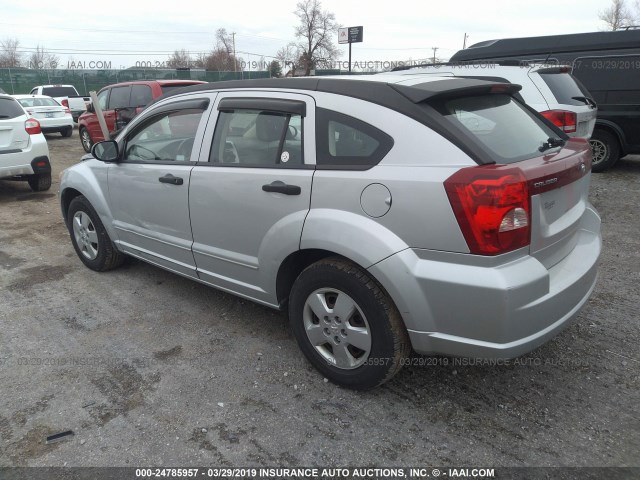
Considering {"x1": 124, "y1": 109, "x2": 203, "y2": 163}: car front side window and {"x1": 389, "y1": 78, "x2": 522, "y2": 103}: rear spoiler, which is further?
{"x1": 124, "y1": 109, "x2": 203, "y2": 163}: car front side window

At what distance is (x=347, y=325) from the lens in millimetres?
2688

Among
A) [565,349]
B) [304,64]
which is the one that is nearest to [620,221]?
[565,349]

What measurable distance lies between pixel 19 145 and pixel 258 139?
6122 millimetres

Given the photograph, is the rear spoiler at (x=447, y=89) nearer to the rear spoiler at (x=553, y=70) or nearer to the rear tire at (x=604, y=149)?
the rear spoiler at (x=553, y=70)

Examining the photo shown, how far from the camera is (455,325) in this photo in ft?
7.66

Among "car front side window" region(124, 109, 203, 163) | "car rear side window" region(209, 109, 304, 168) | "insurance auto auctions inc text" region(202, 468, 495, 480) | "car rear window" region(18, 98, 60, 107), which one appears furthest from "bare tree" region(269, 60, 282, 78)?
"insurance auto auctions inc text" region(202, 468, 495, 480)

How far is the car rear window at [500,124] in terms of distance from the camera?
2.47 meters

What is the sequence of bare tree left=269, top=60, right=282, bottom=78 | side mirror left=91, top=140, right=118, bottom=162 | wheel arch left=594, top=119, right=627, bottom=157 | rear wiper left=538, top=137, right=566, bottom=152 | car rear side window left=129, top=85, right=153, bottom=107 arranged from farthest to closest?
1. bare tree left=269, top=60, right=282, bottom=78
2. car rear side window left=129, top=85, right=153, bottom=107
3. wheel arch left=594, top=119, right=627, bottom=157
4. side mirror left=91, top=140, right=118, bottom=162
5. rear wiper left=538, top=137, right=566, bottom=152

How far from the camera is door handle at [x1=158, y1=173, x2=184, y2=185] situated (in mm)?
3439

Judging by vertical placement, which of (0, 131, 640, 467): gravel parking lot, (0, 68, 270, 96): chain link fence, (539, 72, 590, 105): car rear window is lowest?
(0, 131, 640, 467): gravel parking lot

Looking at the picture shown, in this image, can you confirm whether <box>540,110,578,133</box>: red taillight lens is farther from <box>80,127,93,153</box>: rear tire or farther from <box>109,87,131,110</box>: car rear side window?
<box>80,127,93,153</box>: rear tire

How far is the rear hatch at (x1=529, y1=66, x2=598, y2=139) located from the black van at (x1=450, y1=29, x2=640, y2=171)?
1.52 m

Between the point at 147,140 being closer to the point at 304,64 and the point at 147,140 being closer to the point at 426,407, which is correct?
the point at 426,407

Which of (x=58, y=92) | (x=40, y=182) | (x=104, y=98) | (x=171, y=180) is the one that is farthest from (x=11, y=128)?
(x=58, y=92)
